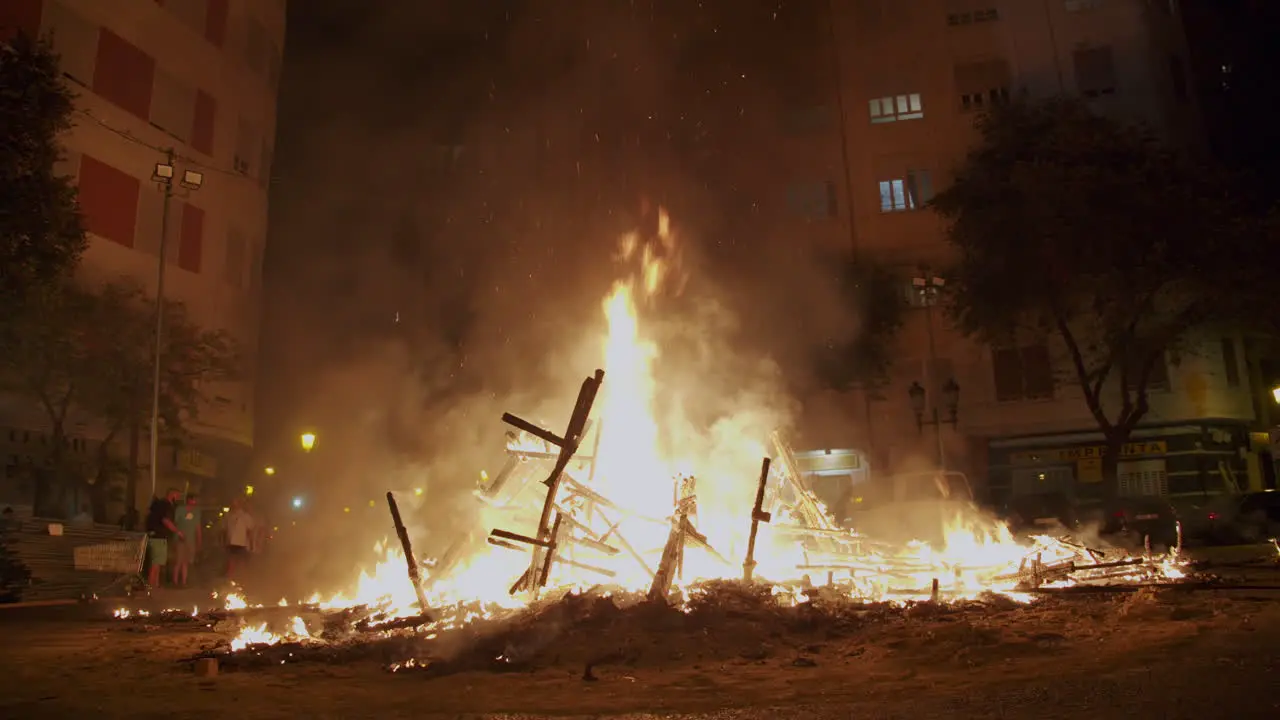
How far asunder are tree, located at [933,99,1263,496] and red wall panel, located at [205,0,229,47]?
2317 centimetres

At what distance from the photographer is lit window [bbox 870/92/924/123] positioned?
31578 millimetres

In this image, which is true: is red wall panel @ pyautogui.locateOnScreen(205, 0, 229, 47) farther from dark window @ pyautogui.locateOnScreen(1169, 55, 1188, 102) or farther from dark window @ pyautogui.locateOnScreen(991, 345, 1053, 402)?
dark window @ pyautogui.locateOnScreen(1169, 55, 1188, 102)

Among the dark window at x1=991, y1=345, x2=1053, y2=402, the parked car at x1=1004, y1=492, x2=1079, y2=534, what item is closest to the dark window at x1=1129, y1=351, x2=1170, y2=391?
the dark window at x1=991, y1=345, x2=1053, y2=402

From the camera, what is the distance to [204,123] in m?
27.3

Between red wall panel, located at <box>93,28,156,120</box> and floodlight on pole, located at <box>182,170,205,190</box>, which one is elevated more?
red wall panel, located at <box>93,28,156,120</box>

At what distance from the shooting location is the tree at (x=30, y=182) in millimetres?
13195

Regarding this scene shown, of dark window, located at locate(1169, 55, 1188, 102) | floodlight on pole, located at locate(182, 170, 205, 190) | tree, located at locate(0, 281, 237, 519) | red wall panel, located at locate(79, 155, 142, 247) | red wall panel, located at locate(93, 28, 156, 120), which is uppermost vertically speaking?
dark window, located at locate(1169, 55, 1188, 102)

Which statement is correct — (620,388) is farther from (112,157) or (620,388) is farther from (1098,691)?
(112,157)

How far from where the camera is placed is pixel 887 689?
600cm

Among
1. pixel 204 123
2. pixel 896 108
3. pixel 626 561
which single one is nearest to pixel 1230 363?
pixel 896 108

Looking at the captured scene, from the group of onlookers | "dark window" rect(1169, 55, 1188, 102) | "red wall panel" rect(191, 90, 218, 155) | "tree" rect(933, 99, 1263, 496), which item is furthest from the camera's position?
"dark window" rect(1169, 55, 1188, 102)

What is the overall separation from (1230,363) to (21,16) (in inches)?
1384

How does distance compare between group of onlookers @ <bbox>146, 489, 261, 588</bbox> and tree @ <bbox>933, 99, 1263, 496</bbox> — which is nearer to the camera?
group of onlookers @ <bbox>146, 489, 261, 588</bbox>

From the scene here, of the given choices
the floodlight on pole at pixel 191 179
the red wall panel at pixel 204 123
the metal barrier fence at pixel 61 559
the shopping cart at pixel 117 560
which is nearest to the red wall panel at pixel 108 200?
the red wall panel at pixel 204 123
